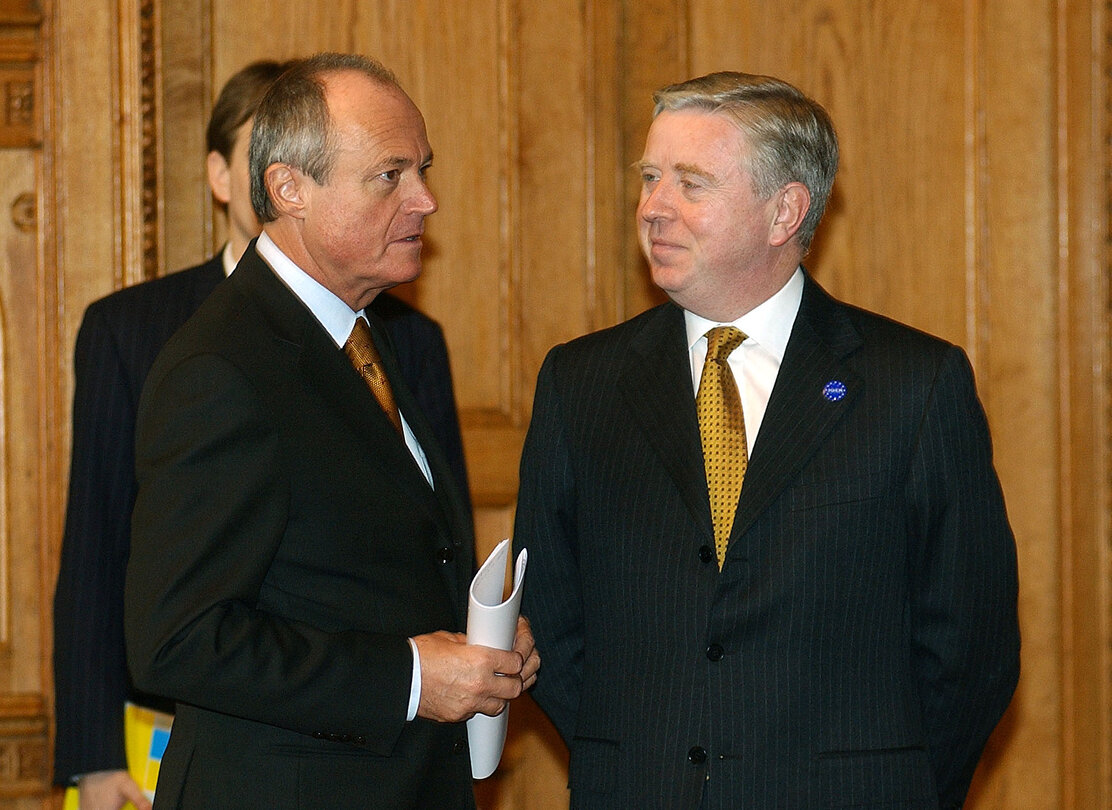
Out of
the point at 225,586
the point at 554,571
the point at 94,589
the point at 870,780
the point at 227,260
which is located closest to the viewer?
the point at 225,586

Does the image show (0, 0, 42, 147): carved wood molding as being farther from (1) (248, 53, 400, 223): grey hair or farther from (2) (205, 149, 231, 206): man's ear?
(1) (248, 53, 400, 223): grey hair

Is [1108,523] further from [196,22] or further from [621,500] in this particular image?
[196,22]

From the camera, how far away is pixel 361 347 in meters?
2.21

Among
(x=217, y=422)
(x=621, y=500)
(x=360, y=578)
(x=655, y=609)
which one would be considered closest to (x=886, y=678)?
(x=655, y=609)

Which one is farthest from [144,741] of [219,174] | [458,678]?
[219,174]

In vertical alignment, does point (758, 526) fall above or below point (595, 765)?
above

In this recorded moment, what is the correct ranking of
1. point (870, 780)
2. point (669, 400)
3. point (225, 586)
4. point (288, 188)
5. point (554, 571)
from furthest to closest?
point (554, 571)
point (669, 400)
point (288, 188)
point (870, 780)
point (225, 586)

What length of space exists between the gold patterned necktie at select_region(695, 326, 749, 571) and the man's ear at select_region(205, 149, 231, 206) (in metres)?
1.19

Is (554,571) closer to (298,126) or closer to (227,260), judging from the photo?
(298,126)

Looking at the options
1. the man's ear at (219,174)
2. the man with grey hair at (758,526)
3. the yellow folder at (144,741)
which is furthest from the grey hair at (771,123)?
the yellow folder at (144,741)

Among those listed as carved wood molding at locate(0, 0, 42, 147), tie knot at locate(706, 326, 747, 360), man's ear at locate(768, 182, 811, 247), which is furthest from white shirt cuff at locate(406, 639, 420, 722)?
carved wood molding at locate(0, 0, 42, 147)

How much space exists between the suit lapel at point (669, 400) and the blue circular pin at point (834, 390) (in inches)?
8.9

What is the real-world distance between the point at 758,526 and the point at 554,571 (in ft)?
1.44

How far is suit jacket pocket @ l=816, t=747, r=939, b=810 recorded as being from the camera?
6.71 feet
